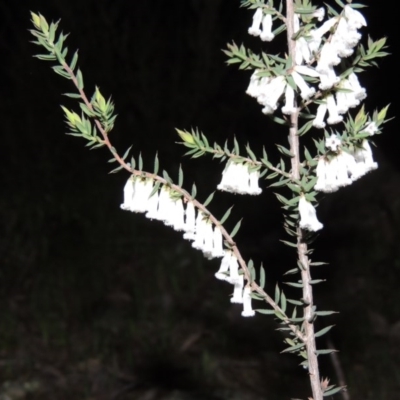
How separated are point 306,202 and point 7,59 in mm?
5889

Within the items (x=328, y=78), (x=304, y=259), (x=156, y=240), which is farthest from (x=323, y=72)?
(x=156, y=240)

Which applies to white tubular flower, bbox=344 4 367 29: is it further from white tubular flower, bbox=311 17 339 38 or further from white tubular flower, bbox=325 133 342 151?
white tubular flower, bbox=325 133 342 151

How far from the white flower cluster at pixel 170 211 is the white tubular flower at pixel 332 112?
0.26m

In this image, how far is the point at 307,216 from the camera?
4.14ft

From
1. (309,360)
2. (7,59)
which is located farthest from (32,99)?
(309,360)

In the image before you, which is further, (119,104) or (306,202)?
(119,104)

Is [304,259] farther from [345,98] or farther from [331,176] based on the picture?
[345,98]

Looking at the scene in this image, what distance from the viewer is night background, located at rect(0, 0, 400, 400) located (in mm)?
4402

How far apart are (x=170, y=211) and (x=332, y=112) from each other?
0.31 meters

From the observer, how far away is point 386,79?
17.0 feet

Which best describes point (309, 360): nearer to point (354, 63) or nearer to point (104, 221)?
point (354, 63)

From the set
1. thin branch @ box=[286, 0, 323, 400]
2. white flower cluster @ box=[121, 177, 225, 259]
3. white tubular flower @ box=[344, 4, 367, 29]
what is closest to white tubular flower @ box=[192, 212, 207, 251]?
white flower cluster @ box=[121, 177, 225, 259]

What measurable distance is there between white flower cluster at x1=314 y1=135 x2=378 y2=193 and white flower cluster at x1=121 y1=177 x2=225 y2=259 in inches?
7.9

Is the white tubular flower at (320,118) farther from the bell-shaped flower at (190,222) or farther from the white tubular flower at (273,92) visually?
the bell-shaped flower at (190,222)
